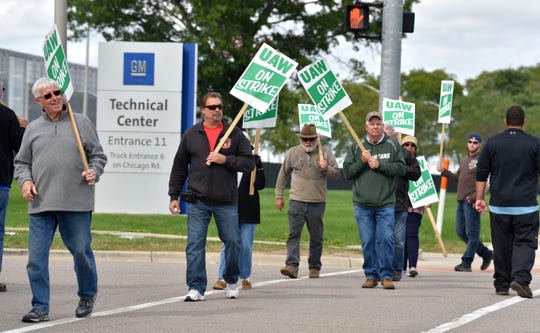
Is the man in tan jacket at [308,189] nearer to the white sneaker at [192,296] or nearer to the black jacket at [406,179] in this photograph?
the black jacket at [406,179]

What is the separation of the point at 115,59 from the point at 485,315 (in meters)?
14.2

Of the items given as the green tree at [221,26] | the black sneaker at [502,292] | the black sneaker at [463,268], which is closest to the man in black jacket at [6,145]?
the black sneaker at [502,292]

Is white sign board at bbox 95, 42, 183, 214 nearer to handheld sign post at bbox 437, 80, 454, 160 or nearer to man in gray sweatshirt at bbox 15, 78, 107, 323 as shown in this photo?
handheld sign post at bbox 437, 80, 454, 160

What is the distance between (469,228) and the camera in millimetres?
16266

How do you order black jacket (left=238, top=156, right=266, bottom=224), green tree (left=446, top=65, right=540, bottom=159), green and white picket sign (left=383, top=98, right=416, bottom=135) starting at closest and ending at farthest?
black jacket (left=238, top=156, right=266, bottom=224) < green and white picket sign (left=383, top=98, right=416, bottom=135) < green tree (left=446, top=65, right=540, bottom=159)

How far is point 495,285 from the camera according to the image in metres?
12.4

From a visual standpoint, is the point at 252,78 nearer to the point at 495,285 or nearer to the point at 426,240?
the point at 495,285

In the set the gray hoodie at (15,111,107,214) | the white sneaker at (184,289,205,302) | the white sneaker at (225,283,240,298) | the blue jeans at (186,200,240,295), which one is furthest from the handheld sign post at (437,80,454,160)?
the gray hoodie at (15,111,107,214)

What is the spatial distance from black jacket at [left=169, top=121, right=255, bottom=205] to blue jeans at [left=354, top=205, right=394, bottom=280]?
2.39 m

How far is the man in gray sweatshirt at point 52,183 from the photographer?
9398 millimetres

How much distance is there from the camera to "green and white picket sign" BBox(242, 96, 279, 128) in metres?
14.0

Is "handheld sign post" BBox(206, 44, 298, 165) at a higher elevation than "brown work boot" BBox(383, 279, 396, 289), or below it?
higher

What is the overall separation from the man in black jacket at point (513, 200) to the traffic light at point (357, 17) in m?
6.30

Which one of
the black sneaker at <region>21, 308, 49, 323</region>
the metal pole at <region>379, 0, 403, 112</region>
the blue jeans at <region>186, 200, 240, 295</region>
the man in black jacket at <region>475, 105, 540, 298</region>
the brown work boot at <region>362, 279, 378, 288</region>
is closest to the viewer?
the black sneaker at <region>21, 308, 49, 323</region>
